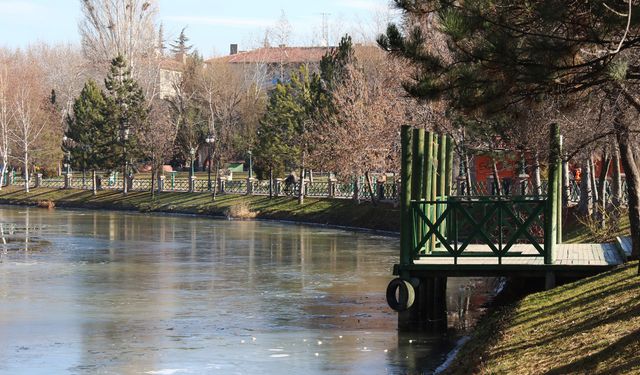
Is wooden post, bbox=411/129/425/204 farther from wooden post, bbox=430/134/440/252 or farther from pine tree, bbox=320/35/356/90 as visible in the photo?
pine tree, bbox=320/35/356/90

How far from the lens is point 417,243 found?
21516 millimetres

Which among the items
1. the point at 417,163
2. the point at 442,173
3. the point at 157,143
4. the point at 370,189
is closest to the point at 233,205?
the point at 370,189

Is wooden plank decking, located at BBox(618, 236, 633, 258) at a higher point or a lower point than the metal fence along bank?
lower

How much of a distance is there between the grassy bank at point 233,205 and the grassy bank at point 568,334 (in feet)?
101

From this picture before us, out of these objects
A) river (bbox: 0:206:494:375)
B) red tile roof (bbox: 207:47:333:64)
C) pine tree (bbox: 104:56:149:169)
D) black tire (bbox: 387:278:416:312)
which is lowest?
river (bbox: 0:206:494:375)

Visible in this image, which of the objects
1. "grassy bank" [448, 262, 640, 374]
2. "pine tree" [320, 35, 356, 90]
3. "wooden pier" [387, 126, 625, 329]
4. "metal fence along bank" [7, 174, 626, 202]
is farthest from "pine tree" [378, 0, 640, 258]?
"pine tree" [320, 35, 356, 90]

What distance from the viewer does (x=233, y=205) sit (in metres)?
62.6

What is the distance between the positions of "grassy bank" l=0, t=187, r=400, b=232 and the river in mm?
8296

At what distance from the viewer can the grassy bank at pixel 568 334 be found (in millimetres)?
12031

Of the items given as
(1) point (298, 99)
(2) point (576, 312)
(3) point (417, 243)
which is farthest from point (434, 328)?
(1) point (298, 99)

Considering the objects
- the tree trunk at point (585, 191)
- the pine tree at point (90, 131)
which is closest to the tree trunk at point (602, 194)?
the tree trunk at point (585, 191)

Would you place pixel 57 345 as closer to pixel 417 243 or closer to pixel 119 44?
pixel 417 243

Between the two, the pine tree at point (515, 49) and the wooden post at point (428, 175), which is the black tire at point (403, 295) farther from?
the pine tree at point (515, 49)

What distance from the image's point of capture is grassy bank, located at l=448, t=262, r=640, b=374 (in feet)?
39.5
